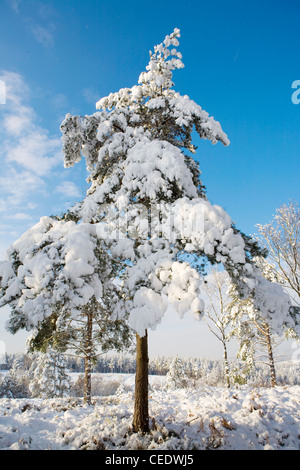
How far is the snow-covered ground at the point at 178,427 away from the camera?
19.9 ft

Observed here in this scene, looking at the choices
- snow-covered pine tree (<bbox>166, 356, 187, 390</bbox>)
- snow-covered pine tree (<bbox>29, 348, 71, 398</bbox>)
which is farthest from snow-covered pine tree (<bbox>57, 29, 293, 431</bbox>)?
snow-covered pine tree (<bbox>166, 356, 187, 390</bbox>)

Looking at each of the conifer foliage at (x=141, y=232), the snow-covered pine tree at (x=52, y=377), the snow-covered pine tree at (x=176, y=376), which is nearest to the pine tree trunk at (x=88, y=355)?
the conifer foliage at (x=141, y=232)

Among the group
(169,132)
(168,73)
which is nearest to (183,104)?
(169,132)

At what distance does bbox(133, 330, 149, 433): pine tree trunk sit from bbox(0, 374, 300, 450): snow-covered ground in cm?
28

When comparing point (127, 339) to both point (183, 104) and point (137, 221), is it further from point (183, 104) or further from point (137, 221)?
point (183, 104)

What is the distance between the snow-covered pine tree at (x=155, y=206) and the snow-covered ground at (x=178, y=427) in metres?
0.77

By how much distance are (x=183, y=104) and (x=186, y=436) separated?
9372 millimetres

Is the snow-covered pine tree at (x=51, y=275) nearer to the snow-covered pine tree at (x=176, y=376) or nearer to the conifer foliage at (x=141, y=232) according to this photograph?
the conifer foliage at (x=141, y=232)

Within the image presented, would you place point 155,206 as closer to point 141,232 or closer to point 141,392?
point 141,232

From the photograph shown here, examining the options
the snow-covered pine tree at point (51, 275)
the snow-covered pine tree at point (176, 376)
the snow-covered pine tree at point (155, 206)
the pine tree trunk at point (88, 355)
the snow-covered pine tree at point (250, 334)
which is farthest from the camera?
the snow-covered pine tree at point (176, 376)

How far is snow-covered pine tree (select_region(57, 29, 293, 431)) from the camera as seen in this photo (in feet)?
18.1

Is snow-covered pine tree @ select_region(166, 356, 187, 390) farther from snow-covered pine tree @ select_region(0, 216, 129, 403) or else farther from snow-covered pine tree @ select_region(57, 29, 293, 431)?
snow-covered pine tree @ select_region(0, 216, 129, 403)
